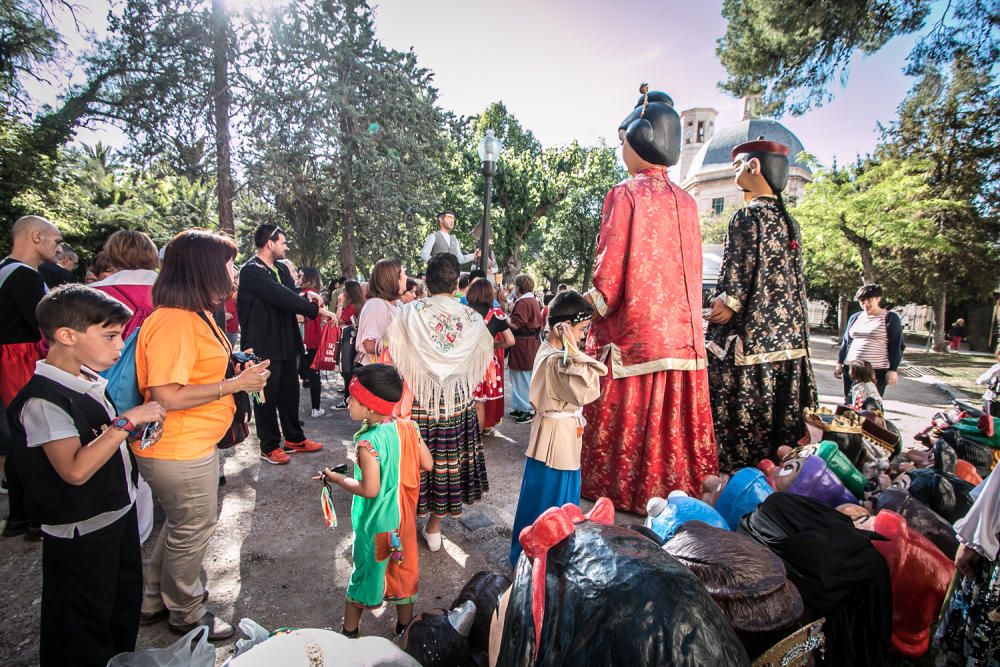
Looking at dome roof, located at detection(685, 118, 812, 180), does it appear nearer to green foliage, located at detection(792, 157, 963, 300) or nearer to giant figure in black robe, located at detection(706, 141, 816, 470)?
green foliage, located at detection(792, 157, 963, 300)

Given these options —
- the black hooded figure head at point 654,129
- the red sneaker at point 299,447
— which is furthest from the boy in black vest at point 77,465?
the black hooded figure head at point 654,129

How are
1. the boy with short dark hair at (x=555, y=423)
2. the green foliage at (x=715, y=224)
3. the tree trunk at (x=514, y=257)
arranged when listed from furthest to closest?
1. the green foliage at (x=715, y=224)
2. the tree trunk at (x=514, y=257)
3. the boy with short dark hair at (x=555, y=423)

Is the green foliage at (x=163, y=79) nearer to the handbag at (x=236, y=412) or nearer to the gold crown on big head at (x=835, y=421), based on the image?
the handbag at (x=236, y=412)

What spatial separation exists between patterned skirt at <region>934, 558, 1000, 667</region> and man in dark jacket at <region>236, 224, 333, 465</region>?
14.9 ft

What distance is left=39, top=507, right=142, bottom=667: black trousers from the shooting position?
1707mm

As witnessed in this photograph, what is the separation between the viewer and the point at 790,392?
150 inches

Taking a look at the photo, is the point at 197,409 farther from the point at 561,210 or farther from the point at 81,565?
the point at 561,210

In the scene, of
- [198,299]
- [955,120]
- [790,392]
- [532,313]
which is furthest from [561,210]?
[198,299]

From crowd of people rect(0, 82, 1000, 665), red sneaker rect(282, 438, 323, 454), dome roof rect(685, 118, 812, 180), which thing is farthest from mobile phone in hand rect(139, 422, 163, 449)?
dome roof rect(685, 118, 812, 180)

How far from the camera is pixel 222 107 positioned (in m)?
8.38

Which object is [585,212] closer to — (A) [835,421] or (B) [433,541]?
(A) [835,421]

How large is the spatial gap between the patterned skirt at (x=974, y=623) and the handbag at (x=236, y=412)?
3244 millimetres

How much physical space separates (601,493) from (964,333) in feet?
97.9

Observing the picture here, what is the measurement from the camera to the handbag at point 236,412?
2.22 m
